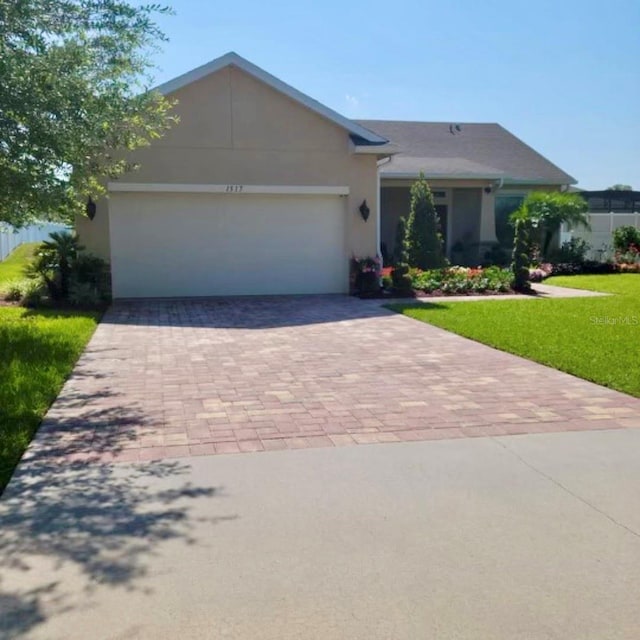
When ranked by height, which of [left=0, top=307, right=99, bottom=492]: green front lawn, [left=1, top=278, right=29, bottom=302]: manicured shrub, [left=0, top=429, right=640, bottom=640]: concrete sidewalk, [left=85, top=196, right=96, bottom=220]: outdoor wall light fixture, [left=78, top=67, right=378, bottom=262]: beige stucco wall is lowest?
[left=0, top=429, right=640, bottom=640]: concrete sidewalk

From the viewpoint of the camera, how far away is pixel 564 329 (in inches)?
436

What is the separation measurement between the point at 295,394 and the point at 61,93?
3.80 m

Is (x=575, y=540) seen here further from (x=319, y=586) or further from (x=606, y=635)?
(x=319, y=586)

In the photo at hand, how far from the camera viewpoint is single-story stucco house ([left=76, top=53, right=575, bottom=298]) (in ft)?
50.0

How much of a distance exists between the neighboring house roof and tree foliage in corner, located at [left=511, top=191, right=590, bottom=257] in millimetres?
1510

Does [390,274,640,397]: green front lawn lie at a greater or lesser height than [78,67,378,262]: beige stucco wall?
lesser

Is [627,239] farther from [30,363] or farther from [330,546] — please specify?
[330,546]

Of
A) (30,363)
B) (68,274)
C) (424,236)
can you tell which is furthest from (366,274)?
(30,363)

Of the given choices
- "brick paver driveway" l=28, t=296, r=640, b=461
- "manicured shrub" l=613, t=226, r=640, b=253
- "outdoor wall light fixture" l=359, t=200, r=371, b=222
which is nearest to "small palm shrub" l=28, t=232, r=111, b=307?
"brick paver driveway" l=28, t=296, r=640, b=461

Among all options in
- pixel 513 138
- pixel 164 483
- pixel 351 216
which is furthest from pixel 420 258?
pixel 164 483

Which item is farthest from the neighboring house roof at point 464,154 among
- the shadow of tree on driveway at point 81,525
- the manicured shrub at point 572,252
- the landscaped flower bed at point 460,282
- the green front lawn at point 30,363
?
the shadow of tree on driveway at point 81,525

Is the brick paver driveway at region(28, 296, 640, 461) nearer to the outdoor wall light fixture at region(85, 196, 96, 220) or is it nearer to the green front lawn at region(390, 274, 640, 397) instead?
the green front lawn at region(390, 274, 640, 397)

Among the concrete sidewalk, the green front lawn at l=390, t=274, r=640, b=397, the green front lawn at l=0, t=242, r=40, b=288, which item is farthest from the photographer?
the green front lawn at l=0, t=242, r=40, b=288

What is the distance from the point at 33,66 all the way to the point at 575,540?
6196 mm
